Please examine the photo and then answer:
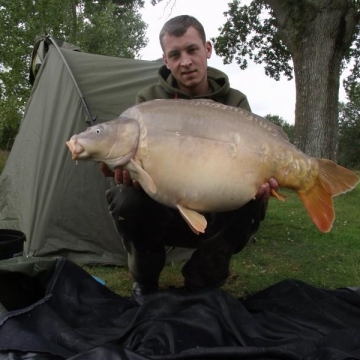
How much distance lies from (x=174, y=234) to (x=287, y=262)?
1.01 m

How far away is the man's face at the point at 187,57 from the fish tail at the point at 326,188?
57cm

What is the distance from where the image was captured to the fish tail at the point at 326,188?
1.40 m

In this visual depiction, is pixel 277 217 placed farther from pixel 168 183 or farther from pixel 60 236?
pixel 168 183

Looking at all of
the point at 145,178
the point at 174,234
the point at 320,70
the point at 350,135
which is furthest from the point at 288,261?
the point at 350,135

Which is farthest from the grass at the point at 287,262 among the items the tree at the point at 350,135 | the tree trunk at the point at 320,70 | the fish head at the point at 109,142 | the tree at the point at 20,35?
the tree at the point at 350,135

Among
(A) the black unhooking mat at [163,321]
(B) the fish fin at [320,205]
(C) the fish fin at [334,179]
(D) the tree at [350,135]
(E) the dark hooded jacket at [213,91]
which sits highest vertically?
(D) the tree at [350,135]

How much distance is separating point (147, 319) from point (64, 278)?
0.30 metres

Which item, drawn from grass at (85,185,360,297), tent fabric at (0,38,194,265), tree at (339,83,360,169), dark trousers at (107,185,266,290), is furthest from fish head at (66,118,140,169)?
tree at (339,83,360,169)

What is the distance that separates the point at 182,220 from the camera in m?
1.71

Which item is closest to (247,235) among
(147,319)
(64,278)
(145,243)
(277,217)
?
(145,243)

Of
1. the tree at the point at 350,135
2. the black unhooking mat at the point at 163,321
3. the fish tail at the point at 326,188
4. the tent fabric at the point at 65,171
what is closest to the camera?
the black unhooking mat at the point at 163,321

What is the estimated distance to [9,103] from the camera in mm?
6883

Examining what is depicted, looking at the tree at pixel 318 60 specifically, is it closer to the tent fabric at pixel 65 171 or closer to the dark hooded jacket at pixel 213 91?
the tent fabric at pixel 65 171

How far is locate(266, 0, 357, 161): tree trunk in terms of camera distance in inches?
232
